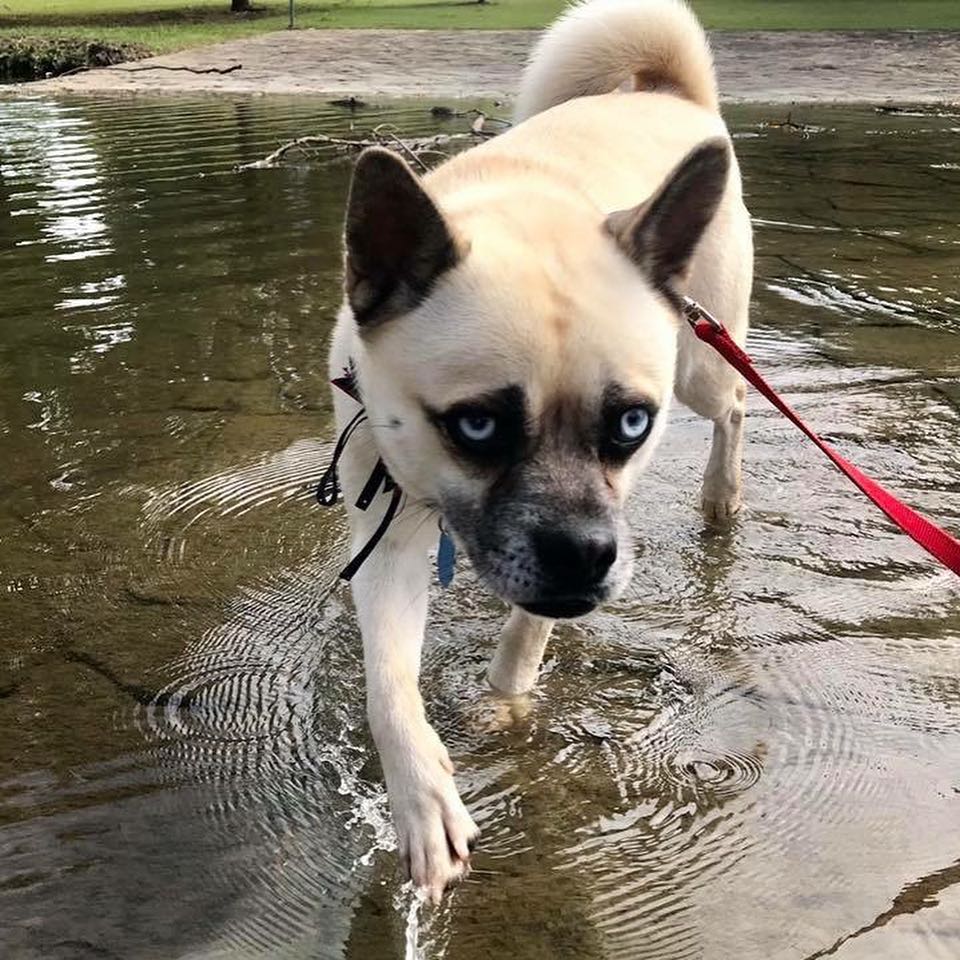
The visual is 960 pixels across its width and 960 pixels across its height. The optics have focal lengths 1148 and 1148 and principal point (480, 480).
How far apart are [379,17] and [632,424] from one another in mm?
33779

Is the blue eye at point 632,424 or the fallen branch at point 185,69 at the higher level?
the blue eye at point 632,424

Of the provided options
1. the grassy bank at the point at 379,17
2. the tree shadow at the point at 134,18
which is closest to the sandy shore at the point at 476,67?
the grassy bank at the point at 379,17

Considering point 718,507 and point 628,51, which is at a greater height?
point 628,51

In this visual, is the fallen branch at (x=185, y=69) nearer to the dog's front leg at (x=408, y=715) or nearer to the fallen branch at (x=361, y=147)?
the fallen branch at (x=361, y=147)

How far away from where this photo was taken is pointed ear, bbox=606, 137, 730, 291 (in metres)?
2.35

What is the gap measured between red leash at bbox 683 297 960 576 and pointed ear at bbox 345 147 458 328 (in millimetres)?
739

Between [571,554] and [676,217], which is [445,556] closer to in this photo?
[571,554]

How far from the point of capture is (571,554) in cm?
202

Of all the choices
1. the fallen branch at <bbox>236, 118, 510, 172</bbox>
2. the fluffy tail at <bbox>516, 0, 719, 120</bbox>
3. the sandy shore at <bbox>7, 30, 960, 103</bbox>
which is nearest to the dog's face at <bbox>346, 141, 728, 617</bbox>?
the fluffy tail at <bbox>516, 0, 719, 120</bbox>

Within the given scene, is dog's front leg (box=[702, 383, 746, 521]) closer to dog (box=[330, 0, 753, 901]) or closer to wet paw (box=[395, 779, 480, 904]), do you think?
dog (box=[330, 0, 753, 901])

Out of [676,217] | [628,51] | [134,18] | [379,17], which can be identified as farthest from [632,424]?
[134,18]

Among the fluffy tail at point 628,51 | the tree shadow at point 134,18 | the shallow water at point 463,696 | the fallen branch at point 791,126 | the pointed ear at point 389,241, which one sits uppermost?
the fluffy tail at point 628,51

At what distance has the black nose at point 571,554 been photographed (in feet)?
6.61

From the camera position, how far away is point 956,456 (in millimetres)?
4207
